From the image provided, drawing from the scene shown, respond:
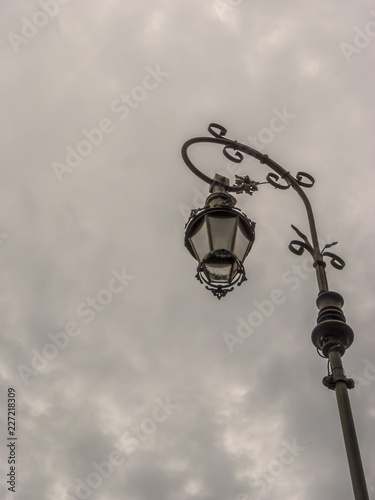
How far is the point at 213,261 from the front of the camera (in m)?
7.02

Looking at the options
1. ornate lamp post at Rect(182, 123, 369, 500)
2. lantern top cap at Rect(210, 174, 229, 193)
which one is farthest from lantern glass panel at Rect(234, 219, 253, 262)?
lantern top cap at Rect(210, 174, 229, 193)

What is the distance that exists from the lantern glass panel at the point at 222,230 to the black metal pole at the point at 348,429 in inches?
62.5

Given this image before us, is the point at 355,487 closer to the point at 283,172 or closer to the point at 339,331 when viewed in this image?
the point at 339,331

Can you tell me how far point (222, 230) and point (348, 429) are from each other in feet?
8.39

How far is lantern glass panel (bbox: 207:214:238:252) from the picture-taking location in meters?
7.04

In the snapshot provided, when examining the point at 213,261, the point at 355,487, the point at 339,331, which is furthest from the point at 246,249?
the point at 355,487

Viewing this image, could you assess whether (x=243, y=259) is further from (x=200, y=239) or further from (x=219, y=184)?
(x=219, y=184)

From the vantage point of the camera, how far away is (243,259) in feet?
23.4

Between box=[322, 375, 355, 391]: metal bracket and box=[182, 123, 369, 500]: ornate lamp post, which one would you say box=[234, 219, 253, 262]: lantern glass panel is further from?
box=[322, 375, 355, 391]: metal bracket

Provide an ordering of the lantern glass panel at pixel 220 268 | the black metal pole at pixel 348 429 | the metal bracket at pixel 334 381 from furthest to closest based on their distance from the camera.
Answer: the lantern glass panel at pixel 220 268 < the metal bracket at pixel 334 381 < the black metal pole at pixel 348 429

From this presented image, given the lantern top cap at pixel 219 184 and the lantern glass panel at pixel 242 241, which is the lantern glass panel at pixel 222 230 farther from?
the lantern top cap at pixel 219 184

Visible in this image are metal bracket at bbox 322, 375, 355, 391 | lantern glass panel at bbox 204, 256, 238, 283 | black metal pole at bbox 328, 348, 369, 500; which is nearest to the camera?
black metal pole at bbox 328, 348, 369, 500

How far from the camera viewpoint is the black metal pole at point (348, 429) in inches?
203

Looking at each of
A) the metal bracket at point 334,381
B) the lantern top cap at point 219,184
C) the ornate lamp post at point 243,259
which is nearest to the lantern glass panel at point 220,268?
the ornate lamp post at point 243,259
